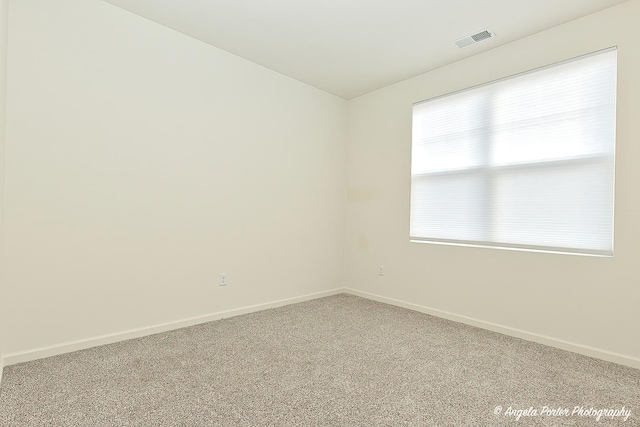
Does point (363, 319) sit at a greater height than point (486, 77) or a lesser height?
lesser

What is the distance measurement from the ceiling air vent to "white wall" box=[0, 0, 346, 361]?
1756 mm

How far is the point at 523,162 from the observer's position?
9.04 ft

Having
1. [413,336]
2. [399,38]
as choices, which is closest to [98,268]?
[413,336]

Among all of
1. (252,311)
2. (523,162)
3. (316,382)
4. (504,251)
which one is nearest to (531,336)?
(504,251)

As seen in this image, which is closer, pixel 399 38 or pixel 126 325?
pixel 126 325

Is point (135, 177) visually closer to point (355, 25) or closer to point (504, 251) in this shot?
point (355, 25)

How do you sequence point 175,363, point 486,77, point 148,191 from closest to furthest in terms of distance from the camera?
point 175,363 → point 148,191 → point 486,77

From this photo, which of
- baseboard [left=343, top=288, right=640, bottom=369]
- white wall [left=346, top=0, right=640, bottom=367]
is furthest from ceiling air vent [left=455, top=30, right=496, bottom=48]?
baseboard [left=343, top=288, right=640, bottom=369]

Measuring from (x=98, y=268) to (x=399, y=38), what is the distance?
3.08m

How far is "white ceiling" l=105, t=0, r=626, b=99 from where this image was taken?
240 centimetres

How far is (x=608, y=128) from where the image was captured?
92.7 inches

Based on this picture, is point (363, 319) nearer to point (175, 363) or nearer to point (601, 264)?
point (175, 363)

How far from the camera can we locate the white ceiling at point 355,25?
240cm

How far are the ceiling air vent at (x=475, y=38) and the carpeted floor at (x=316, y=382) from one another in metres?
2.55
